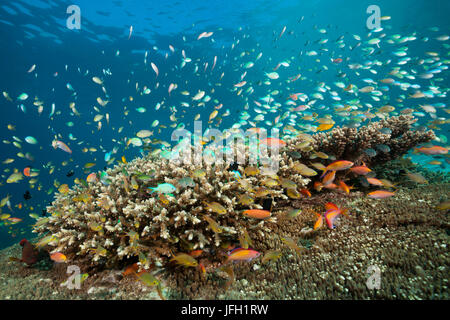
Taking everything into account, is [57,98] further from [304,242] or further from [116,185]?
[304,242]

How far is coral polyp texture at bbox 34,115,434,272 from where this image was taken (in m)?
3.01

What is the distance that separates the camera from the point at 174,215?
320cm

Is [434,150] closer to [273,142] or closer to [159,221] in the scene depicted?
[273,142]

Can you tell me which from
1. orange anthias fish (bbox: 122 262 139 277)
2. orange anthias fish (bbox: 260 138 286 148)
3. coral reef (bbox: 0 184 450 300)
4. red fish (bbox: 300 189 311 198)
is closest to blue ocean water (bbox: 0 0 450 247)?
orange anthias fish (bbox: 260 138 286 148)

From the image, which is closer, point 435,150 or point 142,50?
point 435,150

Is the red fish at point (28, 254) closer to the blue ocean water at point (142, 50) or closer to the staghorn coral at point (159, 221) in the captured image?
the staghorn coral at point (159, 221)

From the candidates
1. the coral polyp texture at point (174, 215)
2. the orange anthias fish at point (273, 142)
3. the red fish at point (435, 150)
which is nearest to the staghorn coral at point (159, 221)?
the coral polyp texture at point (174, 215)

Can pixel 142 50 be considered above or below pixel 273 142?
above

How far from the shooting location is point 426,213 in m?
3.22

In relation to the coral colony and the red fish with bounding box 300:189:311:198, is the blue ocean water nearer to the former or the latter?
the red fish with bounding box 300:189:311:198

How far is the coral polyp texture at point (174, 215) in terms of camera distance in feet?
9.89

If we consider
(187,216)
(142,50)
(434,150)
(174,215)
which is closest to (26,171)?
(174,215)
